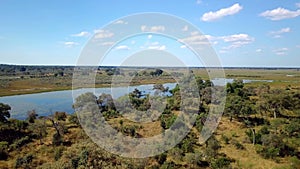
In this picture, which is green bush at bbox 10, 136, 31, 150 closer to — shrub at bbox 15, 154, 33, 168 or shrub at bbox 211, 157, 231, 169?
shrub at bbox 15, 154, 33, 168

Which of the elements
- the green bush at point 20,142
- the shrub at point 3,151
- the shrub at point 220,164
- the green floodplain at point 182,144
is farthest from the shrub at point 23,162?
the shrub at point 220,164

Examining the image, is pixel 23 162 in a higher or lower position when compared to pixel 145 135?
lower

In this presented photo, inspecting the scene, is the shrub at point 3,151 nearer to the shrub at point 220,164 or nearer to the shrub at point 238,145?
the shrub at point 220,164

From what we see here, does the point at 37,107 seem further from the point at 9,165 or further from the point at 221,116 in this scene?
the point at 221,116

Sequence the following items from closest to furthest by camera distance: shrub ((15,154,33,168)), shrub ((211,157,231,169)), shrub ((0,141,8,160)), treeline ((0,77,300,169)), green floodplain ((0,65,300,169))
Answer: treeline ((0,77,300,169)) → green floodplain ((0,65,300,169)) → shrub ((211,157,231,169)) → shrub ((15,154,33,168)) → shrub ((0,141,8,160))

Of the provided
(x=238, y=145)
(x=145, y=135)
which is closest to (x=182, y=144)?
(x=238, y=145)

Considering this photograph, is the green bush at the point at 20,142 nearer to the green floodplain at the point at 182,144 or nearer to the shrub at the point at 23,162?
the green floodplain at the point at 182,144

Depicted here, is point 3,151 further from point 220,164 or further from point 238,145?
point 238,145

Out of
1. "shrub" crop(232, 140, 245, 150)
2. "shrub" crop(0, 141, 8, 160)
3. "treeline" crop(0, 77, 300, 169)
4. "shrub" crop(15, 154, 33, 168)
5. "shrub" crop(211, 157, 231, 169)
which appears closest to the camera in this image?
"treeline" crop(0, 77, 300, 169)

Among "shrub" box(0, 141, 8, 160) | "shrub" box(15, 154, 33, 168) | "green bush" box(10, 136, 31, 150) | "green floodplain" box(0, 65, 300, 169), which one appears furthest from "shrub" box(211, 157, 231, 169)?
"green bush" box(10, 136, 31, 150)

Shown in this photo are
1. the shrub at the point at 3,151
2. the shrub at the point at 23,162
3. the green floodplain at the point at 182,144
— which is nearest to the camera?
the green floodplain at the point at 182,144

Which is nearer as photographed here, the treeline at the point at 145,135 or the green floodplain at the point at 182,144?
the treeline at the point at 145,135

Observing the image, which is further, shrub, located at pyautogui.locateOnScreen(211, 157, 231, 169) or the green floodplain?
shrub, located at pyautogui.locateOnScreen(211, 157, 231, 169)

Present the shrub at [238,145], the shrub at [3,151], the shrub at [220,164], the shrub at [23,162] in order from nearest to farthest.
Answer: the shrub at [220,164], the shrub at [23,162], the shrub at [3,151], the shrub at [238,145]
